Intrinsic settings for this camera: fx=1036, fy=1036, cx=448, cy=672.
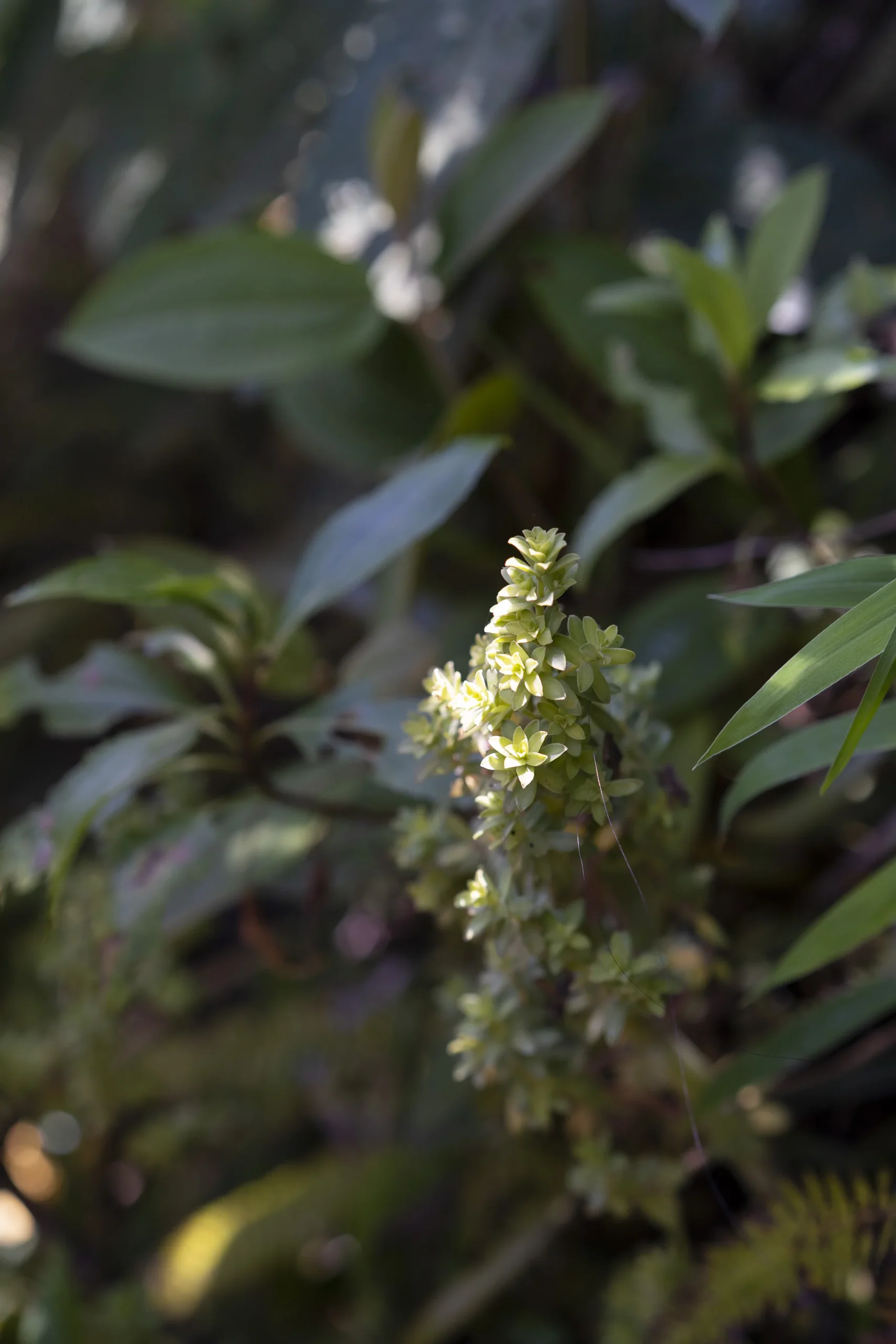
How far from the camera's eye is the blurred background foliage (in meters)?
0.59

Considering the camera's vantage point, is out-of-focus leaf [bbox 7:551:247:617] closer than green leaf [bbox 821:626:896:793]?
No

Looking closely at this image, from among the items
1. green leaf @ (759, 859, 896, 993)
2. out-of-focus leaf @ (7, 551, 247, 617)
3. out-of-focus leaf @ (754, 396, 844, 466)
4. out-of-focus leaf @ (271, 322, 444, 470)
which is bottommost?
green leaf @ (759, 859, 896, 993)

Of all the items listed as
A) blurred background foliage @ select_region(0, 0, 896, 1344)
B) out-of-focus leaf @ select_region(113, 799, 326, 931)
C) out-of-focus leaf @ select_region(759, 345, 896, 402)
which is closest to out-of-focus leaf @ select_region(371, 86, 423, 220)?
blurred background foliage @ select_region(0, 0, 896, 1344)

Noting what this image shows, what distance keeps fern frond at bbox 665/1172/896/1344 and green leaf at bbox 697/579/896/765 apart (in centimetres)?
31

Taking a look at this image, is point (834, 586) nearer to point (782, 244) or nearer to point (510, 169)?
point (782, 244)

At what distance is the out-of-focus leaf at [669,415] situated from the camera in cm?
61

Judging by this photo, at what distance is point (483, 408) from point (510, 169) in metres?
0.21

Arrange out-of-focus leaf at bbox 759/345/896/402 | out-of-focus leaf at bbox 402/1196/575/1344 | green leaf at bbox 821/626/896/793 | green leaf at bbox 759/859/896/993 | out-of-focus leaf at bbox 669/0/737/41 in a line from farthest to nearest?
out-of-focus leaf at bbox 402/1196/575/1344
out-of-focus leaf at bbox 669/0/737/41
out-of-focus leaf at bbox 759/345/896/402
green leaf at bbox 759/859/896/993
green leaf at bbox 821/626/896/793

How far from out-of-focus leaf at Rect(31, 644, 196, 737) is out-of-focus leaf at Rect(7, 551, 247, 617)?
0.06 meters

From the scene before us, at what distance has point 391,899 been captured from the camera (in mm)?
751

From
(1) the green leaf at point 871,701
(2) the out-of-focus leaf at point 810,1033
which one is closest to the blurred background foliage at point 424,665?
(2) the out-of-focus leaf at point 810,1033

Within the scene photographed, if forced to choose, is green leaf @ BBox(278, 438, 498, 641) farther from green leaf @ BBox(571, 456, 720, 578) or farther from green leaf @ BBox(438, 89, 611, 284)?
green leaf @ BBox(438, 89, 611, 284)

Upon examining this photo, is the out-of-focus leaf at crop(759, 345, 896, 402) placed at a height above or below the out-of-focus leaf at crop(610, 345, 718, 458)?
above

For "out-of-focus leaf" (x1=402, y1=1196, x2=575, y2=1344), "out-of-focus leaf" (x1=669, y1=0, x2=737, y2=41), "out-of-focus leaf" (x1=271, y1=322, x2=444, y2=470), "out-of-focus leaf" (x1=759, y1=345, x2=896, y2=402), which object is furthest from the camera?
"out-of-focus leaf" (x1=271, y1=322, x2=444, y2=470)
